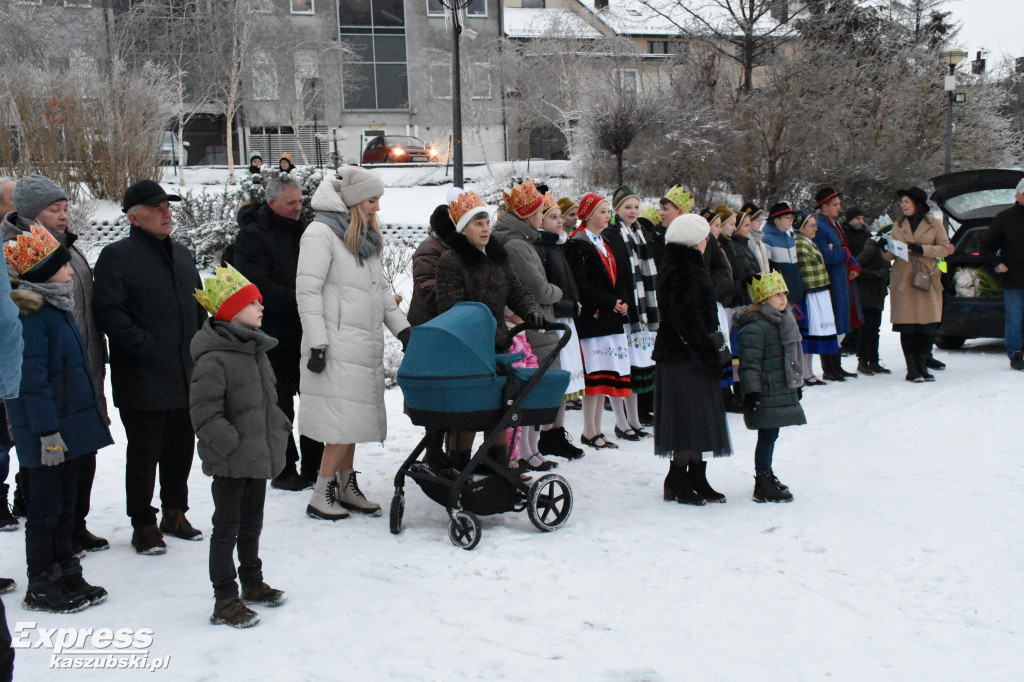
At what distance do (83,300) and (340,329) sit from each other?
144 cm

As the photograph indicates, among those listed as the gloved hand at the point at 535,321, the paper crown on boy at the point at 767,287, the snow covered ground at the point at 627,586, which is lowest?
the snow covered ground at the point at 627,586

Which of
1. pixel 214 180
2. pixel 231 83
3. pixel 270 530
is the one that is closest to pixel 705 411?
pixel 270 530

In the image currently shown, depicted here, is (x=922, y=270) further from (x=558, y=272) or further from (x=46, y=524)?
(x=46, y=524)

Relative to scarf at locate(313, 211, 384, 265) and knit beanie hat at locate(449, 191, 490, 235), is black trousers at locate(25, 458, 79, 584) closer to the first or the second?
scarf at locate(313, 211, 384, 265)

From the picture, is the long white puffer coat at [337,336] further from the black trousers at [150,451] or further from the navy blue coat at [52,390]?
the navy blue coat at [52,390]

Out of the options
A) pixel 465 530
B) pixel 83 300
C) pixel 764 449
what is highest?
pixel 83 300

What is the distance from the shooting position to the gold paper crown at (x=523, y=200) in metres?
6.92

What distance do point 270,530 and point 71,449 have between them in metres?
1.43

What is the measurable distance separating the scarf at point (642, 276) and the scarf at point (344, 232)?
2.80 m

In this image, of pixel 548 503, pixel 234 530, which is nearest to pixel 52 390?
pixel 234 530

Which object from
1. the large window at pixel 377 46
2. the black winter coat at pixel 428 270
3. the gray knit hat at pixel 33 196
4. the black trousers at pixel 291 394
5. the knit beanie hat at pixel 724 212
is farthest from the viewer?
the large window at pixel 377 46

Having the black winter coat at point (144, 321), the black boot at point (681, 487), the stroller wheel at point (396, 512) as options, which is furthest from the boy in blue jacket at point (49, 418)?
the black boot at point (681, 487)

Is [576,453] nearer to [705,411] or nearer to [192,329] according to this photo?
[705,411]

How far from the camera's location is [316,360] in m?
5.59
